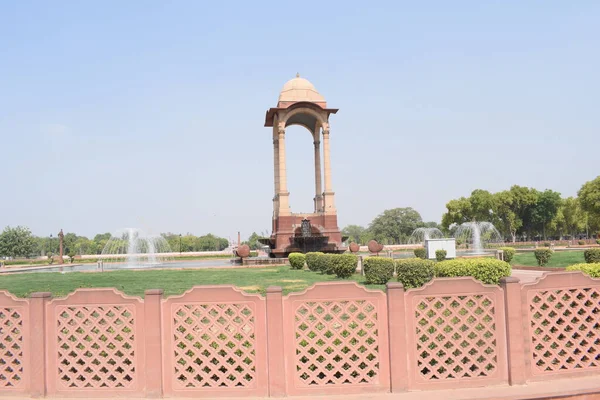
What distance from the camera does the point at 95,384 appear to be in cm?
479

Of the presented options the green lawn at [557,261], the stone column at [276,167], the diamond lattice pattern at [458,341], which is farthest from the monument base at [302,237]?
the diamond lattice pattern at [458,341]

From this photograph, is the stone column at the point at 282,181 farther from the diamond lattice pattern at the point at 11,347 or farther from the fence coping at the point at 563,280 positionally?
the fence coping at the point at 563,280

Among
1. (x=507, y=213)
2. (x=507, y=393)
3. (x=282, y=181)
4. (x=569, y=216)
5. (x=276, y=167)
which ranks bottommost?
(x=507, y=393)

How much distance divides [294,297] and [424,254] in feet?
58.0

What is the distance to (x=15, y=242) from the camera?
224 feet

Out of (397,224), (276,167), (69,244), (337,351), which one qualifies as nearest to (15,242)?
(69,244)

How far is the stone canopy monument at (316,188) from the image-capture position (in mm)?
28703

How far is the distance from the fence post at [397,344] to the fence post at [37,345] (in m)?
3.45

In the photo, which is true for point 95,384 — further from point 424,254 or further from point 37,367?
point 424,254

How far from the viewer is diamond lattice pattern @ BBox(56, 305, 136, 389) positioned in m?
4.75

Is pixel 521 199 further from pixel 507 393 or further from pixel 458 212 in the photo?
pixel 507 393

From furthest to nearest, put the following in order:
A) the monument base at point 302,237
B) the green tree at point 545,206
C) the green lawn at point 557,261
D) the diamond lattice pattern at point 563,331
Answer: the green tree at point 545,206
the monument base at point 302,237
the green lawn at point 557,261
the diamond lattice pattern at point 563,331

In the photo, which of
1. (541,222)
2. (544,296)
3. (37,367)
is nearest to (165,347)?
(37,367)

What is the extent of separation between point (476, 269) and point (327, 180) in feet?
69.7
